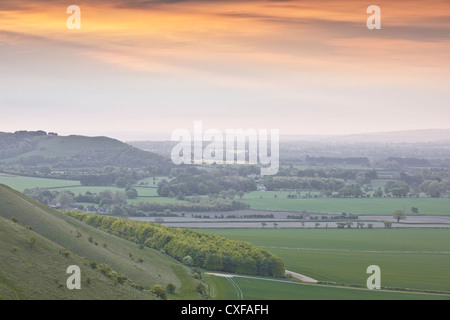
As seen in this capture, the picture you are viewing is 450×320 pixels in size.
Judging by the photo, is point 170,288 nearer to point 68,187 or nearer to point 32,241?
point 32,241

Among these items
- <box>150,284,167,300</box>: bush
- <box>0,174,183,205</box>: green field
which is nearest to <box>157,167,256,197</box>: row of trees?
<box>0,174,183,205</box>: green field

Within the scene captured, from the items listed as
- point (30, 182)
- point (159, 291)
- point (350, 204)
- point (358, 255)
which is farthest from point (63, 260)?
point (30, 182)

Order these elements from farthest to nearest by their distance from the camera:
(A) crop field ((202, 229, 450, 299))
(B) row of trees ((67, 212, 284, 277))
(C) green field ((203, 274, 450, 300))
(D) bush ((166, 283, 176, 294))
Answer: (B) row of trees ((67, 212, 284, 277)) → (A) crop field ((202, 229, 450, 299)) → (C) green field ((203, 274, 450, 300)) → (D) bush ((166, 283, 176, 294))

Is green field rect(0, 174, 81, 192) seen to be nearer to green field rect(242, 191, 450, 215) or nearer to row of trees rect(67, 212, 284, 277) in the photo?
green field rect(242, 191, 450, 215)

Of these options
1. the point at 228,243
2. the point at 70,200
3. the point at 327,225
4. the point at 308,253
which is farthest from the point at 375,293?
the point at 70,200

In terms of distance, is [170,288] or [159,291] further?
[170,288]
